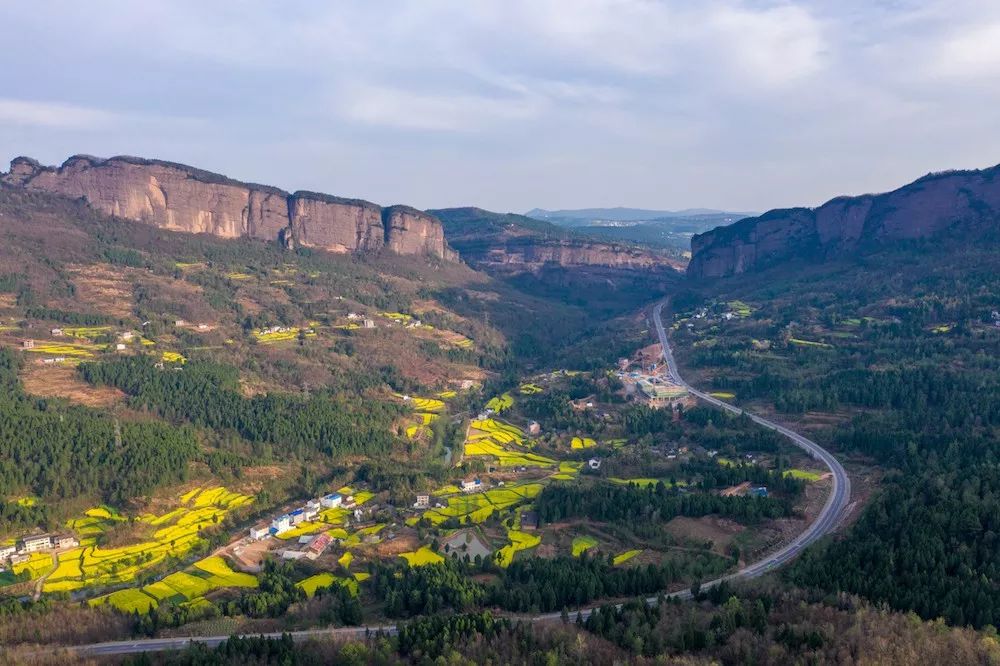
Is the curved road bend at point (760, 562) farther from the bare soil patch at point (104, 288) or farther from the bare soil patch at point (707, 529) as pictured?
the bare soil patch at point (104, 288)

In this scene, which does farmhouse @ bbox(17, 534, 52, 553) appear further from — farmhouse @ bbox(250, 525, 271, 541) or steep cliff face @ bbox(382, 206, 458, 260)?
steep cliff face @ bbox(382, 206, 458, 260)

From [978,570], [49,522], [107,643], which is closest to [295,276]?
[49,522]

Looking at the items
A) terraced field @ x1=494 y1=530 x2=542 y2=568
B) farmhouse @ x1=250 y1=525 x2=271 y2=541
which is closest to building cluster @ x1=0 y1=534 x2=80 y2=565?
farmhouse @ x1=250 y1=525 x2=271 y2=541

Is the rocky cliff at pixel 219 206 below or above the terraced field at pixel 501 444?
above

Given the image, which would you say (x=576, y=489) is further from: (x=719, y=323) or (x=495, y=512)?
(x=719, y=323)

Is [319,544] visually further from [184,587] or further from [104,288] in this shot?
[104,288]

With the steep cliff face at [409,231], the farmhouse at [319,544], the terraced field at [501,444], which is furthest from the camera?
the steep cliff face at [409,231]

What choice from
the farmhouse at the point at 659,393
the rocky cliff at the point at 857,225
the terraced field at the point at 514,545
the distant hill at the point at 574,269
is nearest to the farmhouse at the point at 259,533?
the terraced field at the point at 514,545
